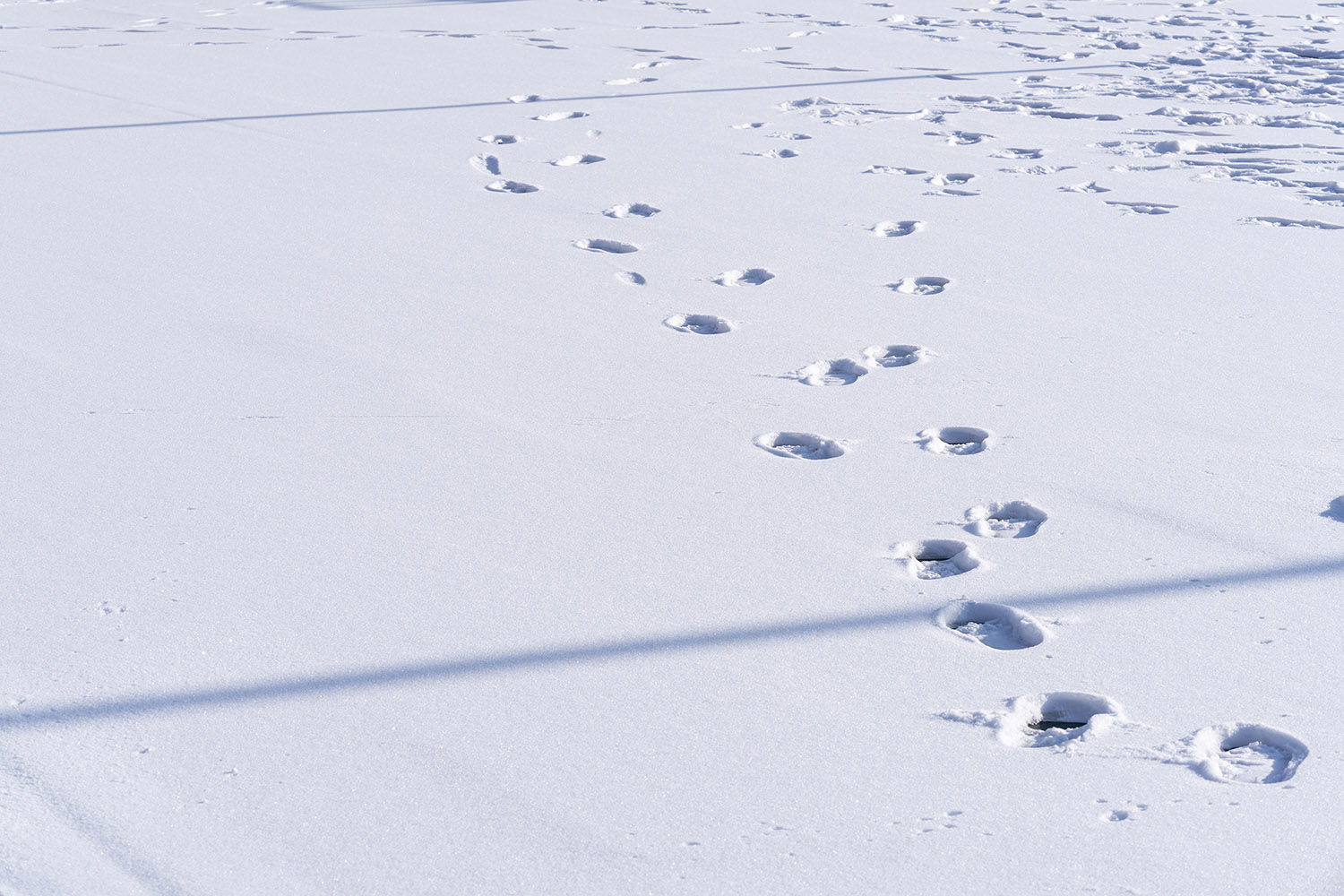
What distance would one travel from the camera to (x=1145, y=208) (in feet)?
13.8

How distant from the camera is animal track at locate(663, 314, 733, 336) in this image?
321cm

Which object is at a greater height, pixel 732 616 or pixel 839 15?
pixel 839 15

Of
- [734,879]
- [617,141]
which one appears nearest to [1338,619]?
[734,879]

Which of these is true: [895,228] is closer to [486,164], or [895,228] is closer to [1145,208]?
[1145,208]

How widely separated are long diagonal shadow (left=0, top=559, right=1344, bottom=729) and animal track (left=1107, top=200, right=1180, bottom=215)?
7.59 feet

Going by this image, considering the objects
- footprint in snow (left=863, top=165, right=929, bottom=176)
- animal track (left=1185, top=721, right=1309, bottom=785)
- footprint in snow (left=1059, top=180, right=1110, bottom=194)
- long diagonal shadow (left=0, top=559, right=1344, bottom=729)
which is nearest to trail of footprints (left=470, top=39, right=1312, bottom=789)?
animal track (left=1185, top=721, right=1309, bottom=785)

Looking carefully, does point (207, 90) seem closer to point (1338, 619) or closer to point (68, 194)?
point (68, 194)

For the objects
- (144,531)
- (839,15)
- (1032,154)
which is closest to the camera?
(144,531)

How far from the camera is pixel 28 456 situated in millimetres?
2471

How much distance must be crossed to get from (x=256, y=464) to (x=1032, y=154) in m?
3.54

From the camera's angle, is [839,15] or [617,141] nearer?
[617,141]

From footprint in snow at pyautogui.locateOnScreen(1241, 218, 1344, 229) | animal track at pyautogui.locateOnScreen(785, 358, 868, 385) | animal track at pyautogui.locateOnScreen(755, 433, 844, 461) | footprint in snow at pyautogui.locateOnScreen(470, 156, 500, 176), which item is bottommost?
animal track at pyautogui.locateOnScreen(755, 433, 844, 461)

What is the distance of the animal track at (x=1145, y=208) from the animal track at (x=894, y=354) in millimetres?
1569

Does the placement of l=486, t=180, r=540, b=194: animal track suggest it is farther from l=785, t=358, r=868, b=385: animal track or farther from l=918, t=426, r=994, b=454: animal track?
l=918, t=426, r=994, b=454: animal track
